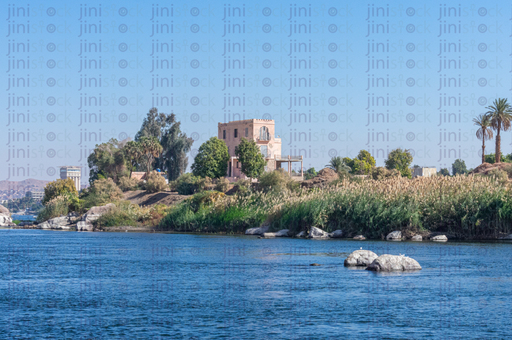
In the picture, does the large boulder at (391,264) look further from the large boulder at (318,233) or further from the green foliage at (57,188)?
the green foliage at (57,188)

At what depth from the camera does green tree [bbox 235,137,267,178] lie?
97250 millimetres

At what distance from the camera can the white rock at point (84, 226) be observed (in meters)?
63.8

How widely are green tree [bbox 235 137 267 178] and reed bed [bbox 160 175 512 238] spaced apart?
149 ft

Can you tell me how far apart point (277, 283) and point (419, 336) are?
8442mm

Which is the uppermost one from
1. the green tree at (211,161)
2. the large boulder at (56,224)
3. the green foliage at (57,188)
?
the green tree at (211,161)

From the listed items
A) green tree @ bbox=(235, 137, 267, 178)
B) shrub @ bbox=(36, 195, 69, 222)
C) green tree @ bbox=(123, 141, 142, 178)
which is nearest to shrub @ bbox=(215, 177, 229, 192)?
green tree @ bbox=(235, 137, 267, 178)

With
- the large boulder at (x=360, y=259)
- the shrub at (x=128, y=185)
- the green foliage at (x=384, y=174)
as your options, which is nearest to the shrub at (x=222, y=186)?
the shrub at (x=128, y=185)

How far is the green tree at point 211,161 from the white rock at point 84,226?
1425 inches

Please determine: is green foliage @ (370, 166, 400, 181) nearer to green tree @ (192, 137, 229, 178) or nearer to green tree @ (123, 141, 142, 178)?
green tree @ (192, 137, 229, 178)

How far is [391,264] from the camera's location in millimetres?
24875

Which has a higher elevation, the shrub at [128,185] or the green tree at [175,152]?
the green tree at [175,152]

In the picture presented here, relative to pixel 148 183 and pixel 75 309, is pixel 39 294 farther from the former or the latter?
pixel 148 183

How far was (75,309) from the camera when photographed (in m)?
17.8

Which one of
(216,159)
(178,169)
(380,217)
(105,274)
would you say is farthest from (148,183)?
(105,274)
